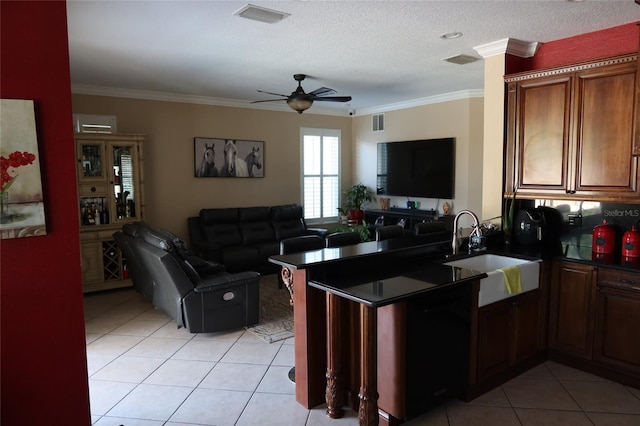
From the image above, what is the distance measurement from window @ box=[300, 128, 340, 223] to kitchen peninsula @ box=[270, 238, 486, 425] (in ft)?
16.3

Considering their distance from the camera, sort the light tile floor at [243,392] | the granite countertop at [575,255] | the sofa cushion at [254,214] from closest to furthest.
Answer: the light tile floor at [243,392] → the granite countertop at [575,255] → the sofa cushion at [254,214]

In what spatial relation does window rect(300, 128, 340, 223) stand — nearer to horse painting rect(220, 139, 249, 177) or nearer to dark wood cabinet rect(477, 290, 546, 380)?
horse painting rect(220, 139, 249, 177)

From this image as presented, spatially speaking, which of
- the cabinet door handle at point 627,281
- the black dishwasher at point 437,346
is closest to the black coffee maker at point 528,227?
the cabinet door handle at point 627,281

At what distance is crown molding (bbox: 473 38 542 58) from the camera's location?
155 inches

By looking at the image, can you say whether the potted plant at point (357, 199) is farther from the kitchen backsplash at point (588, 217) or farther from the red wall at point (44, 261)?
the red wall at point (44, 261)

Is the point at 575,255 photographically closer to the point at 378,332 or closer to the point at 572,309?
the point at 572,309

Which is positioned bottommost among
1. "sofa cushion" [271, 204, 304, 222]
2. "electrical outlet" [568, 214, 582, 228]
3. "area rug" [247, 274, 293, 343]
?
"area rug" [247, 274, 293, 343]

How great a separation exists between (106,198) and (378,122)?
15.2 ft

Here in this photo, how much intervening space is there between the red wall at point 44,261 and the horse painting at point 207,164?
4.75m

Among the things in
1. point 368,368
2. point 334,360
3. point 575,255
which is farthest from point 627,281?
point 334,360

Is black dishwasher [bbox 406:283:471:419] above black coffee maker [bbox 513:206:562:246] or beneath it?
beneath

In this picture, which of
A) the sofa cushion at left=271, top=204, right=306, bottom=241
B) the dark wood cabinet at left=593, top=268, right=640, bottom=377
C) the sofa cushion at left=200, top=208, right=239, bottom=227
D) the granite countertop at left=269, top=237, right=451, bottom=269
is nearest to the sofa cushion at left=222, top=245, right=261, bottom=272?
the sofa cushion at left=200, top=208, right=239, bottom=227

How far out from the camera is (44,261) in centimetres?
215

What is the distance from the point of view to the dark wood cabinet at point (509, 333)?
3.07 m
